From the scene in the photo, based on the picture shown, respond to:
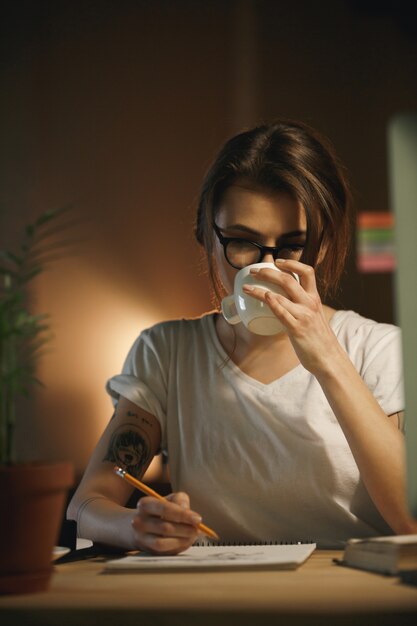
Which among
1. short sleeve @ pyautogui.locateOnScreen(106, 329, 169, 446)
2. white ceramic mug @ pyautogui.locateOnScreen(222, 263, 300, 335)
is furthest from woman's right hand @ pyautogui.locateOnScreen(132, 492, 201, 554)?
short sleeve @ pyautogui.locateOnScreen(106, 329, 169, 446)

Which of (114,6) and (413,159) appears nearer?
(413,159)

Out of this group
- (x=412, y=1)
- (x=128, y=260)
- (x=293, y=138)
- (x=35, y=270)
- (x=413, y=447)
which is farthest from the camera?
(x=128, y=260)

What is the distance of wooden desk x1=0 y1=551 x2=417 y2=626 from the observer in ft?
2.07

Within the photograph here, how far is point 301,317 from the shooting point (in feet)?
4.03

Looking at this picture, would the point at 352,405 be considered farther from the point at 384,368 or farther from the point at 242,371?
the point at 242,371

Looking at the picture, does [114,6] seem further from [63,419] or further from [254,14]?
[63,419]

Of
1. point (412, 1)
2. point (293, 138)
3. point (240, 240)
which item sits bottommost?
point (240, 240)

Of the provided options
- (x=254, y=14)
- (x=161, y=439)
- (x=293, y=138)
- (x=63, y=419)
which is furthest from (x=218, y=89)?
(x=161, y=439)

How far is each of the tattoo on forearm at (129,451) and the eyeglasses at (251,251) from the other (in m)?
0.39

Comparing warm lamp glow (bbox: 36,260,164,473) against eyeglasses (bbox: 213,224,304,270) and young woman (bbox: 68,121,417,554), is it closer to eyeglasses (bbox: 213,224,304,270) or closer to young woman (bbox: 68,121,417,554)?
young woman (bbox: 68,121,417,554)

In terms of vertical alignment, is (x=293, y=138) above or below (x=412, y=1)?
below

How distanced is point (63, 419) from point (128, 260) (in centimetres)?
80

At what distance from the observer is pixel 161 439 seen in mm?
1594

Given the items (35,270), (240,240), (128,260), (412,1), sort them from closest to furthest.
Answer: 1. (35,270)
2. (240,240)
3. (412,1)
4. (128,260)
